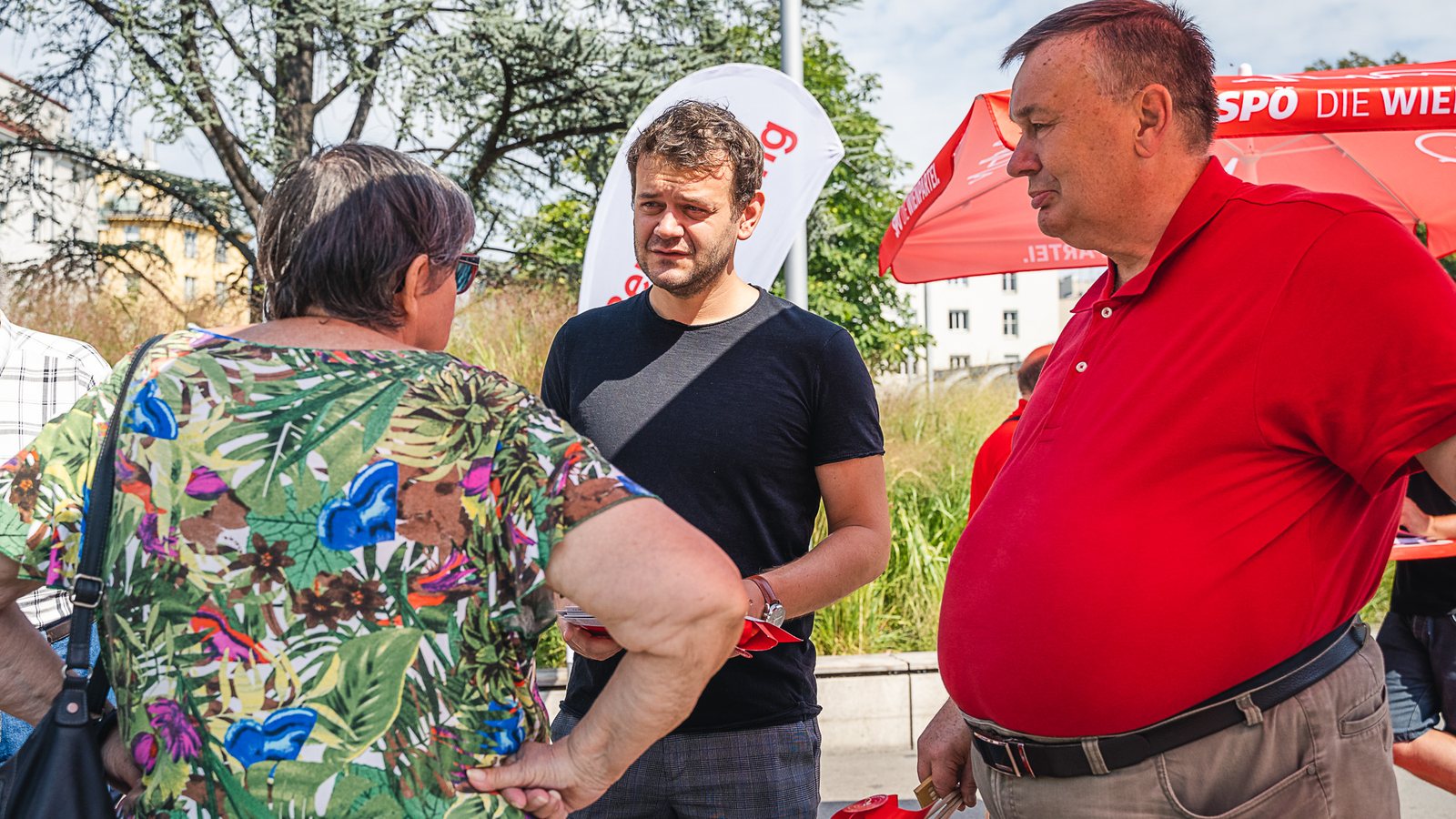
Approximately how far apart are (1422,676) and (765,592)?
2.98 meters

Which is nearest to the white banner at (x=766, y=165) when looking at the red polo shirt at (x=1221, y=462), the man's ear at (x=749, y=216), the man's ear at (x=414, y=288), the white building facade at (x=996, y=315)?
→ the man's ear at (x=749, y=216)

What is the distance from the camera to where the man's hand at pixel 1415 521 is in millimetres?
3811

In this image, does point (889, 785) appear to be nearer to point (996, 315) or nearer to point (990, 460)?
point (990, 460)

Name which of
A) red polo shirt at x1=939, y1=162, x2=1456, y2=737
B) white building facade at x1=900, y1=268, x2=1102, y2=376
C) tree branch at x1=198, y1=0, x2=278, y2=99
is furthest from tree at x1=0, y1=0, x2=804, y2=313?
white building facade at x1=900, y1=268, x2=1102, y2=376

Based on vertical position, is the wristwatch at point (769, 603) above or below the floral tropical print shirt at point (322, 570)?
below

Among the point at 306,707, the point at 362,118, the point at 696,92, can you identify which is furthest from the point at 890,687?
the point at 362,118

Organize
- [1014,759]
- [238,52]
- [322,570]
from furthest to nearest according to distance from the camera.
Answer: [238,52]
[1014,759]
[322,570]

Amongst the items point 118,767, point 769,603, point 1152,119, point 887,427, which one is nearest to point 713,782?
point 769,603

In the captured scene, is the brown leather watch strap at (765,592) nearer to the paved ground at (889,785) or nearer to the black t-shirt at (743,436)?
the black t-shirt at (743,436)

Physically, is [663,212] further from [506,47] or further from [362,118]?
[362,118]

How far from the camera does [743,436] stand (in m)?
2.43

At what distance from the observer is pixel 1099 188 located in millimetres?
1937

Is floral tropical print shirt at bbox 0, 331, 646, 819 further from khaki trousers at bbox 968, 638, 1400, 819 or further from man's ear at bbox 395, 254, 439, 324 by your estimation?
khaki trousers at bbox 968, 638, 1400, 819

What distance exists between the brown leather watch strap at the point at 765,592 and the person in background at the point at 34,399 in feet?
5.74
